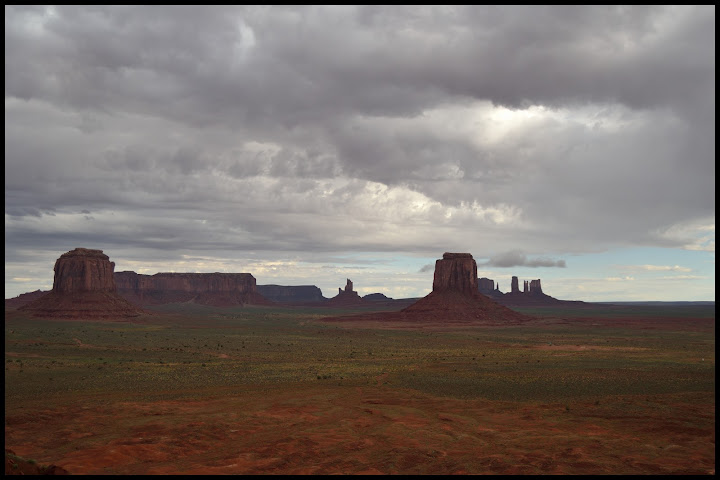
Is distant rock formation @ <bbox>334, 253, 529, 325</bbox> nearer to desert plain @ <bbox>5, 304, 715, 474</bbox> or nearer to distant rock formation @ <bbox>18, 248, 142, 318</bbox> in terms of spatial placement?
distant rock formation @ <bbox>18, 248, 142, 318</bbox>

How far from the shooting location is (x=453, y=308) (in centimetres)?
15062

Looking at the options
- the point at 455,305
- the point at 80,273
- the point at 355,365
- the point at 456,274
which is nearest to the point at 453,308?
the point at 455,305

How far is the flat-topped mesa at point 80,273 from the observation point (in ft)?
449

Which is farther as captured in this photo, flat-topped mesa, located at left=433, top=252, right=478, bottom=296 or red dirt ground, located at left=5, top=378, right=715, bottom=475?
flat-topped mesa, located at left=433, top=252, right=478, bottom=296

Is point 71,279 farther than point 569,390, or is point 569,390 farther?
point 71,279

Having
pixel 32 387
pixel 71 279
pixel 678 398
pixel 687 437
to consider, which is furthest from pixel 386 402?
pixel 71 279

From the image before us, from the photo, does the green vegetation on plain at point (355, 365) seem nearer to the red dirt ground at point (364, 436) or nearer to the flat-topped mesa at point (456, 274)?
the red dirt ground at point (364, 436)

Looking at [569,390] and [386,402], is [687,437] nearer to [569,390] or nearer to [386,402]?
[569,390]

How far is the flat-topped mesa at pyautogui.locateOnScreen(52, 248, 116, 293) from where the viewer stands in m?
137

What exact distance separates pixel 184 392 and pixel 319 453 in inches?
725

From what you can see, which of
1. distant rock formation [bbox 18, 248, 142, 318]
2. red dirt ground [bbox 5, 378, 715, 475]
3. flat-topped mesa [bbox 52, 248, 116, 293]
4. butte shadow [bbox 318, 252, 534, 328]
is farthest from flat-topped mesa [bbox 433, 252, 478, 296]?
red dirt ground [bbox 5, 378, 715, 475]

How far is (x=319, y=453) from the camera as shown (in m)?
23.5

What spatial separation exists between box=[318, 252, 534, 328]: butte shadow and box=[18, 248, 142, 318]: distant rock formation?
5582 centimetres

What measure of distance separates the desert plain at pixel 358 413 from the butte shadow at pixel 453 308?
78737 millimetres
